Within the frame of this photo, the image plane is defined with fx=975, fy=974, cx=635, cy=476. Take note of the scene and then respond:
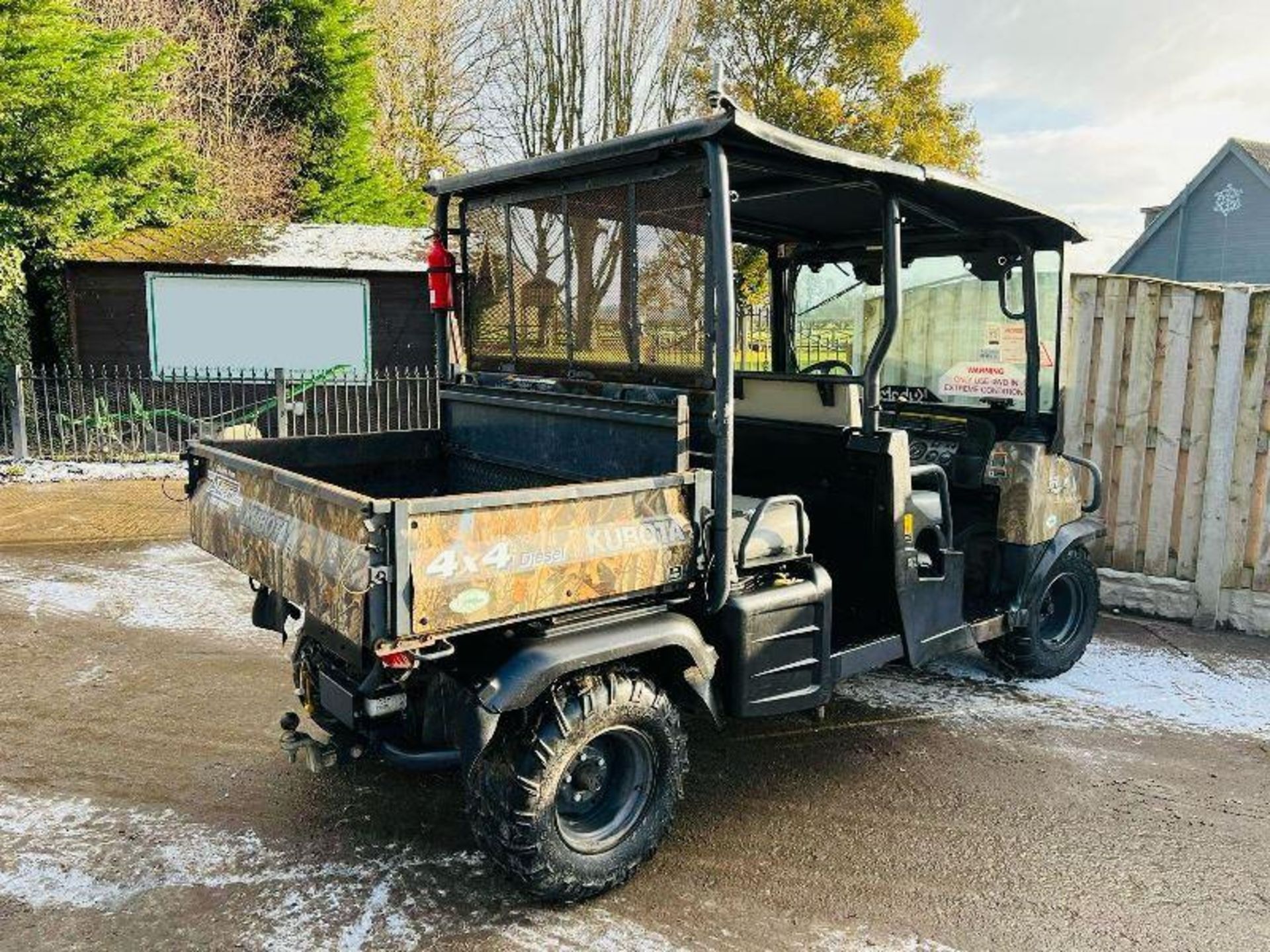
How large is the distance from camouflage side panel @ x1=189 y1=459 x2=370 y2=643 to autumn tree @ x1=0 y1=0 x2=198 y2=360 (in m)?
11.5

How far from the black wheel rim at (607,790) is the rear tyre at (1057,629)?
2427 millimetres

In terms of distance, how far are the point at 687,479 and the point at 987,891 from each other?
1702 mm

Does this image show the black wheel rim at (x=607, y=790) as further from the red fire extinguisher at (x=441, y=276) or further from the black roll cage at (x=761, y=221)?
the red fire extinguisher at (x=441, y=276)

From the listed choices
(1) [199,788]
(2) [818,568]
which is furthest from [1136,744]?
(1) [199,788]

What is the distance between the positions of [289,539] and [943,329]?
A: 3700 mm

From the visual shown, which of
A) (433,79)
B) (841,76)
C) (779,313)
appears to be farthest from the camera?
(433,79)

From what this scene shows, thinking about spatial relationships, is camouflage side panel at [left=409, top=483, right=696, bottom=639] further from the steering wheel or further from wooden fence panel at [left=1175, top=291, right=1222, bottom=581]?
wooden fence panel at [left=1175, top=291, right=1222, bottom=581]

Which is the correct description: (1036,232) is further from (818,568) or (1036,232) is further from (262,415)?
(262,415)

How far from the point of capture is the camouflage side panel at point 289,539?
9.21ft

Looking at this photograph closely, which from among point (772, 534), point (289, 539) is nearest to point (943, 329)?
point (772, 534)

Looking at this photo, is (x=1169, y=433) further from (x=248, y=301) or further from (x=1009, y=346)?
(x=248, y=301)

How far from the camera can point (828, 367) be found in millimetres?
5676

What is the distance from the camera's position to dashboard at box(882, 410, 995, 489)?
5055 millimetres

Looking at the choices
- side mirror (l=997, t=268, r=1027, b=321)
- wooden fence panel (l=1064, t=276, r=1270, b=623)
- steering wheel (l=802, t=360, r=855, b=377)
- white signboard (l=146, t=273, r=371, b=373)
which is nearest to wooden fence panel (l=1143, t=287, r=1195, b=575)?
wooden fence panel (l=1064, t=276, r=1270, b=623)
